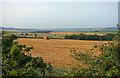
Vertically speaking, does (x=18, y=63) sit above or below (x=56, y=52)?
above

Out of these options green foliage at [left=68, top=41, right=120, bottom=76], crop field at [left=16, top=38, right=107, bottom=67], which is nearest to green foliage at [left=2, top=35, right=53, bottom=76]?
green foliage at [left=68, top=41, right=120, bottom=76]

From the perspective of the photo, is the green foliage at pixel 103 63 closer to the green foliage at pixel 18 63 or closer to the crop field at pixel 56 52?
the green foliage at pixel 18 63

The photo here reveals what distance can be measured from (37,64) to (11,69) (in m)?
0.75

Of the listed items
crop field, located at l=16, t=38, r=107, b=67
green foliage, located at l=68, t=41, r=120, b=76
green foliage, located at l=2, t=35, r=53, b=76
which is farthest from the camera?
crop field, located at l=16, t=38, r=107, b=67

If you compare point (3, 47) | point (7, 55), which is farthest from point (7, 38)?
point (7, 55)

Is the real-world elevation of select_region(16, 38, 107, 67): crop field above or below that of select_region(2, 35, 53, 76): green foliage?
below

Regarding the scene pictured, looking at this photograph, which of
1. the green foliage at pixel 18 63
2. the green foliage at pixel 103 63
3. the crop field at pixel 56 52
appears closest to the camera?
the green foliage at pixel 103 63

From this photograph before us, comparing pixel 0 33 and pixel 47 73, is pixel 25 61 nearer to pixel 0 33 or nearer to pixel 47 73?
pixel 47 73

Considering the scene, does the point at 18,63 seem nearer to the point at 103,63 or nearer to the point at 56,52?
the point at 103,63

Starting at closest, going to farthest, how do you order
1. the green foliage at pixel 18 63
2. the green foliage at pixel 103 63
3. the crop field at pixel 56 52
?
the green foliage at pixel 103 63 → the green foliage at pixel 18 63 → the crop field at pixel 56 52

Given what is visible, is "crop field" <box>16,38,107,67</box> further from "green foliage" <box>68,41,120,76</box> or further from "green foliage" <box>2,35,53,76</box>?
"green foliage" <box>68,41,120,76</box>

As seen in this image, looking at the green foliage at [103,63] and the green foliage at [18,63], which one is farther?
the green foliage at [18,63]

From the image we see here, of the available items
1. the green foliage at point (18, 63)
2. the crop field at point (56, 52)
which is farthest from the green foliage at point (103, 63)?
the crop field at point (56, 52)

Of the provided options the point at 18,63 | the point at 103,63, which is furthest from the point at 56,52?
the point at 103,63
